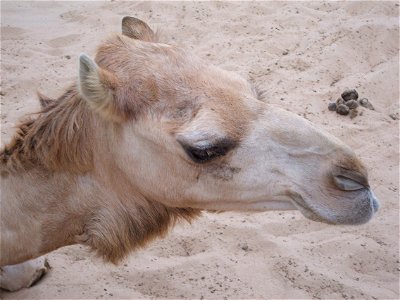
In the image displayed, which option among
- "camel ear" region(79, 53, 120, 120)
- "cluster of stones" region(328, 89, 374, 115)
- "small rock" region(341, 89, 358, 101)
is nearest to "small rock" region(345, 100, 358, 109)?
"cluster of stones" region(328, 89, 374, 115)

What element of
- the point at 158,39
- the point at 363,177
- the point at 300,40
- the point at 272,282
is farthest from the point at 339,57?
the point at 363,177

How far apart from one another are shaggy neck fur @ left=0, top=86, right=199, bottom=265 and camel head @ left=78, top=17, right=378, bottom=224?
0.32 ft

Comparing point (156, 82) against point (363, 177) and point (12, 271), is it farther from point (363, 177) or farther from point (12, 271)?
point (12, 271)

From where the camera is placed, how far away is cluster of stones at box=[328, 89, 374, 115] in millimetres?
5605

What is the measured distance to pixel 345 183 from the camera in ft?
7.86

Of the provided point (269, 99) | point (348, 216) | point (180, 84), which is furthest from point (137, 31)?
point (348, 216)

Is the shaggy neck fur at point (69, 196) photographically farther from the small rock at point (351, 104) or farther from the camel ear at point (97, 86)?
the small rock at point (351, 104)

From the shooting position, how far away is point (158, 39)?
3.10 m

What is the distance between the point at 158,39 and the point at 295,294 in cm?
199

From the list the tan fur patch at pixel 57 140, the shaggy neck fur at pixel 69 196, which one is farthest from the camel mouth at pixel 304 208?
the tan fur patch at pixel 57 140

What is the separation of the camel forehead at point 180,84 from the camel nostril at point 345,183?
1.54 feet

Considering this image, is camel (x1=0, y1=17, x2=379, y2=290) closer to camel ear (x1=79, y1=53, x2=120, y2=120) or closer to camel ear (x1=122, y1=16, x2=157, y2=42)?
camel ear (x1=79, y1=53, x2=120, y2=120)

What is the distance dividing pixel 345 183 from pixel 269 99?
51.2 inches

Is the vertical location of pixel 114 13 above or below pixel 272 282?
above
